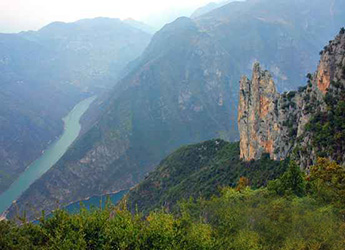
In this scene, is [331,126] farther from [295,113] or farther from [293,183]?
[295,113]

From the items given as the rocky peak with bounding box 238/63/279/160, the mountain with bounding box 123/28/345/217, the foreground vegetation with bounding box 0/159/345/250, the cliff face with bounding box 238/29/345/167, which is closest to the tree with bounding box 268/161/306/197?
the foreground vegetation with bounding box 0/159/345/250

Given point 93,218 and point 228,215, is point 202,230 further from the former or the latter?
point 93,218

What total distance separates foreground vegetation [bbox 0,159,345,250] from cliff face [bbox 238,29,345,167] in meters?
17.2

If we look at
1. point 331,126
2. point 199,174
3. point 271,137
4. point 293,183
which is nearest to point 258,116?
point 271,137

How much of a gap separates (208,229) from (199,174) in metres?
66.2

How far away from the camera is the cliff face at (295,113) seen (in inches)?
2028

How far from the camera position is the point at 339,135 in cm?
4559

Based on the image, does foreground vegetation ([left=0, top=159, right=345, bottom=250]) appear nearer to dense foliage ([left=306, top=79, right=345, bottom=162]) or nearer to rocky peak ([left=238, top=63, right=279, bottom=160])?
dense foliage ([left=306, top=79, right=345, bottom=162])

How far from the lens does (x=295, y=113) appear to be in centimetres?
6606

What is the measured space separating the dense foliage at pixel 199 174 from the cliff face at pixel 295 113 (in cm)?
389

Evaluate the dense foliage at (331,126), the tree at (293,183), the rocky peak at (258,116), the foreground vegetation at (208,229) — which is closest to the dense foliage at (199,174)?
the rocky peak at (258,116)

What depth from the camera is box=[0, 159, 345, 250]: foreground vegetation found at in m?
24.9

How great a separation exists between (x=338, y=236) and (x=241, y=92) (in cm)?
6258

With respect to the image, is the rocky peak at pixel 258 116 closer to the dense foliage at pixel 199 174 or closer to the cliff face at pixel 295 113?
the cliff face at pixel 295 113
